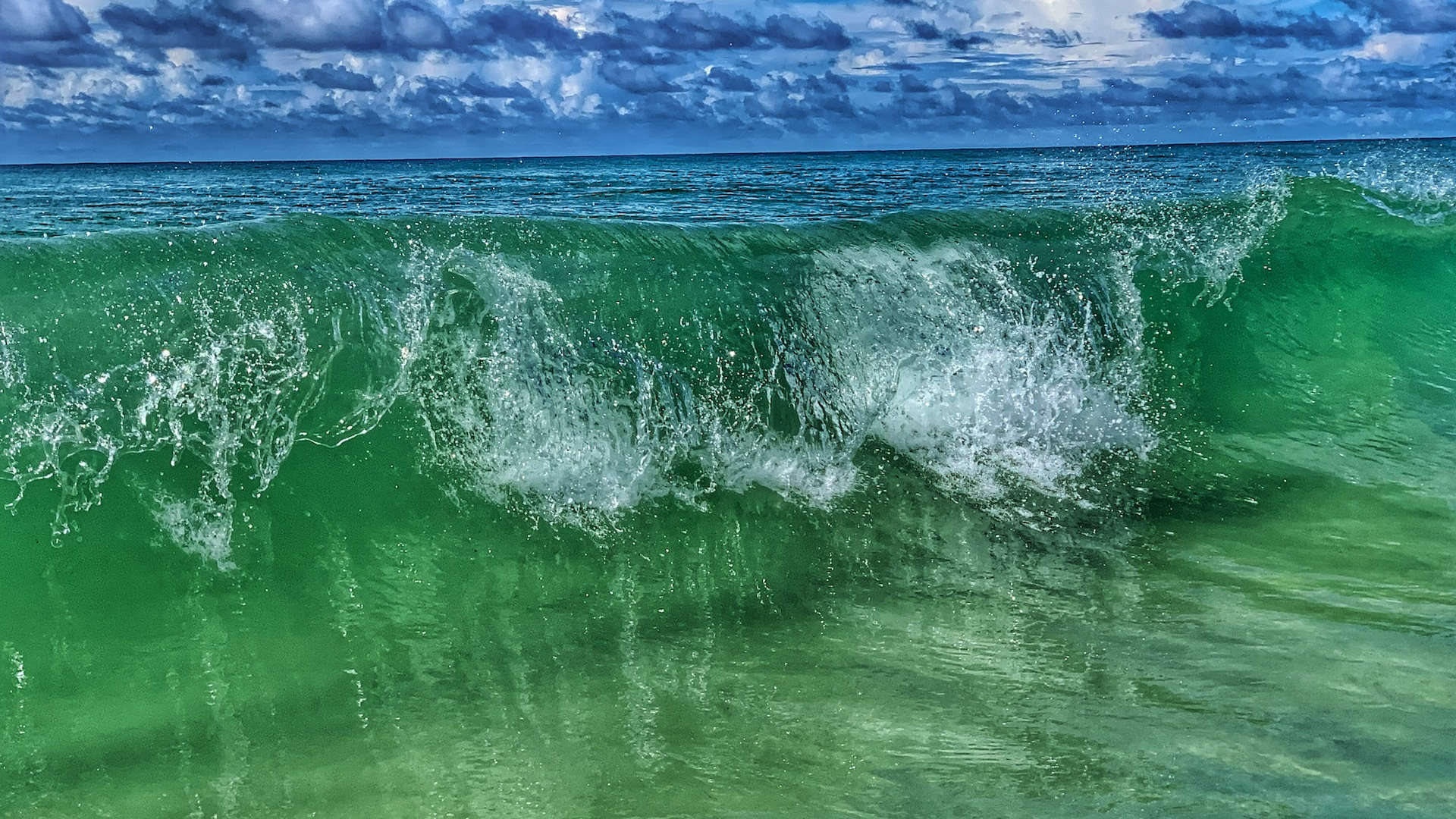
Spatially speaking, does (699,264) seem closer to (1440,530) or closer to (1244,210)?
(1440,530)

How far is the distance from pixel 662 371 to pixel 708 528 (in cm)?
114

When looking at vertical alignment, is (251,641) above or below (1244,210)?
below

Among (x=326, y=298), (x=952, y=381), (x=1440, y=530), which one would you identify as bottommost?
(x=1440, y=530)

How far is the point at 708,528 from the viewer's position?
18.5 feet

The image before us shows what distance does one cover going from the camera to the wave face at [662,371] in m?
5.32

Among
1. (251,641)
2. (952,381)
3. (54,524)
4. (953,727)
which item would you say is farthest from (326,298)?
(953,727)

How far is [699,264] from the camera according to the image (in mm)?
7344

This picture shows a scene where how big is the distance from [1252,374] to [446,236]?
5.82m

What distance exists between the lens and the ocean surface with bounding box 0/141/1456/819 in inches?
138

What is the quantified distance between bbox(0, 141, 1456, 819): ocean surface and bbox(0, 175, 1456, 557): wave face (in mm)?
27

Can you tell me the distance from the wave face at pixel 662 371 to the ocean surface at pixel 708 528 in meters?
0.03

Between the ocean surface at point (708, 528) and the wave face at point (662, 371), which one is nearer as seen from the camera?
the ocean surface at point (708, 528)

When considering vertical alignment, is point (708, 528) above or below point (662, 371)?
below

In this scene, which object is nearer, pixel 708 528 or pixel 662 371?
pixel 708 528
